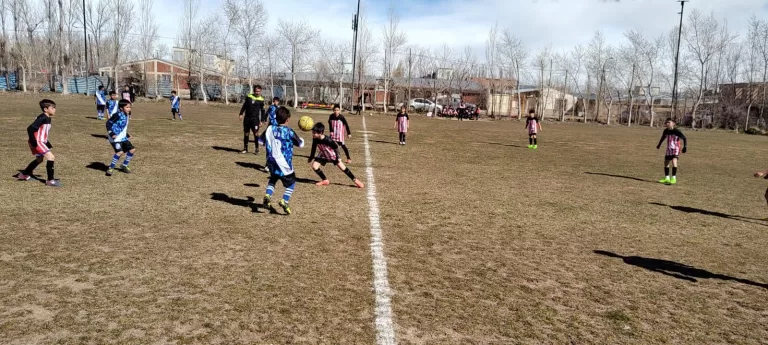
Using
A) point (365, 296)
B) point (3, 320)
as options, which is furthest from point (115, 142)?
point (365, 296)

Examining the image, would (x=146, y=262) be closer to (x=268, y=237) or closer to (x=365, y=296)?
(x=268, y=237)

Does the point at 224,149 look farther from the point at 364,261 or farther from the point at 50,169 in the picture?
the point at 364,261

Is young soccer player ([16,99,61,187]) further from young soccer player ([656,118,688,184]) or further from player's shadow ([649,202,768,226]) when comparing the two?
young soccer player ([656,118,688,184])

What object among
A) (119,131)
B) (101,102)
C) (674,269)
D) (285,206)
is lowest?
(674,269)

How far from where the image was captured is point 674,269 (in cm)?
631

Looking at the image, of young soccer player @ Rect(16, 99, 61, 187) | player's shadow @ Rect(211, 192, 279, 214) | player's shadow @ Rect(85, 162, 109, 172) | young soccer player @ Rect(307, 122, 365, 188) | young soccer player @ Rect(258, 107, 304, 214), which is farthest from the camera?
player's shadow @ Rect(85, 162, 109, 172)

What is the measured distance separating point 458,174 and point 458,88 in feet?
177

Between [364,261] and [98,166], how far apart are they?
8941 mm

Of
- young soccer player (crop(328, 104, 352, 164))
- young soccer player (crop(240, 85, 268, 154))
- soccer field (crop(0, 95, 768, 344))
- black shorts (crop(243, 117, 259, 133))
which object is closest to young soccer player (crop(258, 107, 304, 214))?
soccer field (crop(0, 95, 768, 344))

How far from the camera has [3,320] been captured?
4.14 m

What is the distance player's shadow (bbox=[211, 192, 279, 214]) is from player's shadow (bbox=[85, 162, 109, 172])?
12.8ft

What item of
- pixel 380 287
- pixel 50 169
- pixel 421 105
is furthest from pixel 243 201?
pixel 421 105

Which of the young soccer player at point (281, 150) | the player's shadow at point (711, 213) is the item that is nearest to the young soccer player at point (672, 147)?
the player's shadow at point (711, 213)

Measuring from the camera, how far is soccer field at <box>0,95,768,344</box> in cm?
434
